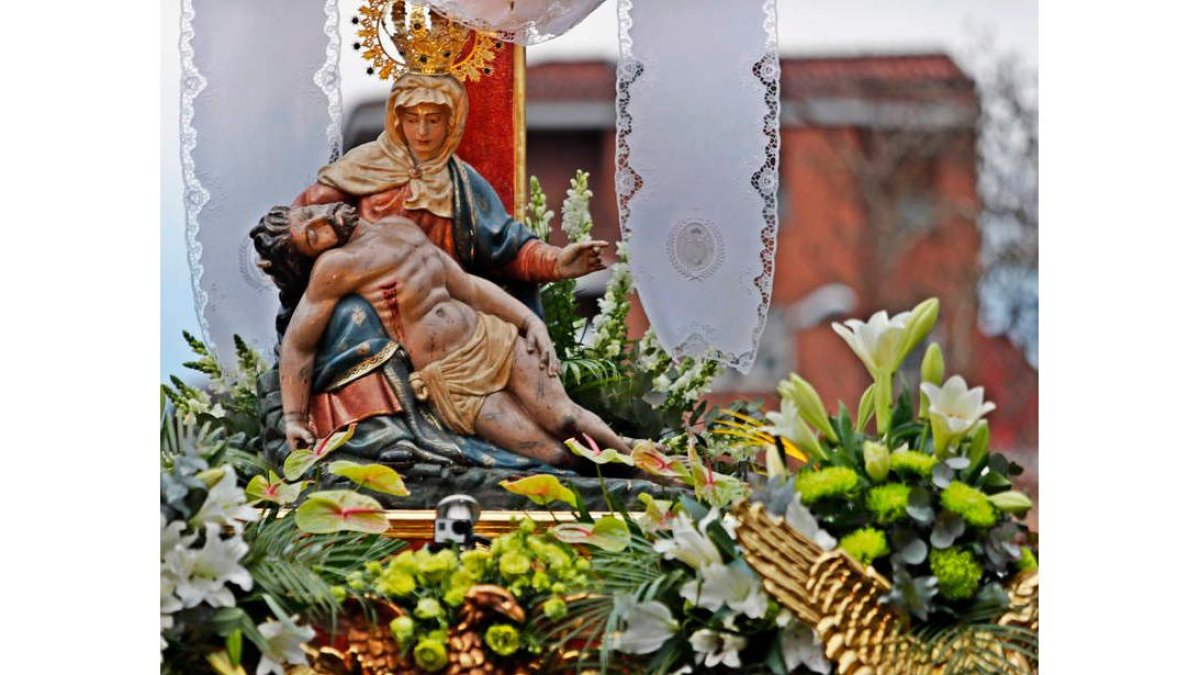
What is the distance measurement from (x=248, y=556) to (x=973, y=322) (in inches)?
58.6

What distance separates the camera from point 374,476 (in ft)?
10.3

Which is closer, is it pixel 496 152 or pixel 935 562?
pixel 935 562

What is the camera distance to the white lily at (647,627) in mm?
2812

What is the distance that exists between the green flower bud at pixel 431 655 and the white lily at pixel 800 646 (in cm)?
53

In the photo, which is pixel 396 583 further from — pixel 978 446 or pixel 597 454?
pixel 978 446

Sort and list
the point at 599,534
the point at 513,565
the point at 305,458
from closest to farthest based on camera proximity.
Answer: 1. the point at 513,565
2. the point at 599,534
3. the point at 305,458

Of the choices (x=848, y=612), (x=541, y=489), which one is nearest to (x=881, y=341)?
(x=848, y=612)

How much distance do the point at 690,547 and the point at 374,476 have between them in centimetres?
62

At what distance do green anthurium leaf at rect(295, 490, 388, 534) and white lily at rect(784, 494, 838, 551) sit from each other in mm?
766

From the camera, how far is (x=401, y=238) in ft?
10.7

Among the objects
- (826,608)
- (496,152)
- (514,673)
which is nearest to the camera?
(826,608)

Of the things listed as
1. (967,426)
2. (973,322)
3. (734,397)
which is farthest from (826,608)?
(973,322)

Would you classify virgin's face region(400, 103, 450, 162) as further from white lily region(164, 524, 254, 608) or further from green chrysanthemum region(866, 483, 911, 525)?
green chrysanthemum region(866, 483, 911, 525)

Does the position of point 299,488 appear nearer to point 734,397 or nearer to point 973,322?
point 734,397
